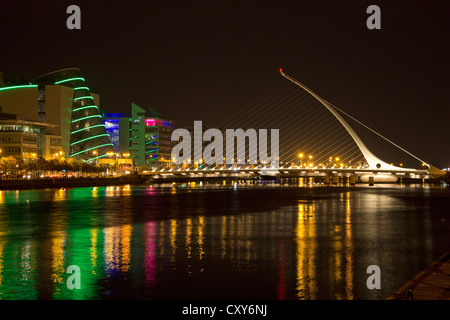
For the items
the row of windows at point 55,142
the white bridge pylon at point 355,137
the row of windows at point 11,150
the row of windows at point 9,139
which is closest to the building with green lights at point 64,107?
the row of windows at point 55,142

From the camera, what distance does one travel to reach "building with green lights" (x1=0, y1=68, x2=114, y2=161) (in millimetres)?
131750

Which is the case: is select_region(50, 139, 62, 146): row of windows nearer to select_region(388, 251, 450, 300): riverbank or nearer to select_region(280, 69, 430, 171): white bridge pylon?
select_region(280, 69, 430, 171): white bridge pylon

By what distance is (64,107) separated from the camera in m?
136

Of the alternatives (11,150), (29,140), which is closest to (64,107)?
(29,140)

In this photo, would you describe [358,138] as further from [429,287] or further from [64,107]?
[429,287]

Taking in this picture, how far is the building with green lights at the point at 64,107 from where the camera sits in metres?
132

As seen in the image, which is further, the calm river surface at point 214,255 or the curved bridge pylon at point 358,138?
the curved bridge pylon at point 358,138

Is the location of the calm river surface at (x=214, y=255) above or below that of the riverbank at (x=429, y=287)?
below

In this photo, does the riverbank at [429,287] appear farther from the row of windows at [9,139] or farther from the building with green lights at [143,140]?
the building with green lights at [143,140]

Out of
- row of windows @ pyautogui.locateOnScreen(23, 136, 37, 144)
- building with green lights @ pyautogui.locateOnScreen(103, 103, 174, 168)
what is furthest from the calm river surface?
building with green lights @ pyautogui.locateOnScreen(103, 103, 174, 168)

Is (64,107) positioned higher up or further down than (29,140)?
higher up
